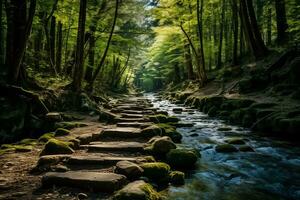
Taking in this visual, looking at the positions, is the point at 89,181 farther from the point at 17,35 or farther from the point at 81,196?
the point at 17,35

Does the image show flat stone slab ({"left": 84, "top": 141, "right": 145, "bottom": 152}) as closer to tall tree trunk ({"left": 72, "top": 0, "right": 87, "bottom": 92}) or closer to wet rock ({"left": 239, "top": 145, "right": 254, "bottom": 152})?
wet rock ({"left": 239, "top": 145, "right": 254, "bottom": 152})

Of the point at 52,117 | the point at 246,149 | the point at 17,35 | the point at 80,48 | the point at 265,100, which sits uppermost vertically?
the point at 80,48

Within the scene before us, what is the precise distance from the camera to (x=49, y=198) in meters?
4.43

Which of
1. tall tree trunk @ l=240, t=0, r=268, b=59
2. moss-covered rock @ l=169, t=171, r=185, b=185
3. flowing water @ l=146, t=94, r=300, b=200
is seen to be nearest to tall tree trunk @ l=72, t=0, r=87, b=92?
flowing water @ l=146, t=94, r=300, b=200

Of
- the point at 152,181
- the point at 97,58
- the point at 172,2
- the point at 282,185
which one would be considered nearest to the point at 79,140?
the point at 152,181

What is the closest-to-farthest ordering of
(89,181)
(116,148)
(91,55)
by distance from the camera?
(89,181) → (116,148) → (91,55)

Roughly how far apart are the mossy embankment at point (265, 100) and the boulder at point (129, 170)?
19.0 feet

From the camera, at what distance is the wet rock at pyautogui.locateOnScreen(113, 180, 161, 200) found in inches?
170

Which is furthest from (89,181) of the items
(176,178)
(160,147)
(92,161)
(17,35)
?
(17,35)

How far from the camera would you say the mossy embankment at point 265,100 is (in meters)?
9.98

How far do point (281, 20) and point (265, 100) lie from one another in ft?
28.5

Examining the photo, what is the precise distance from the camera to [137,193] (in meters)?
4.36

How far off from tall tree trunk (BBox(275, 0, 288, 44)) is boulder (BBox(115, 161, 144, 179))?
52.6ft

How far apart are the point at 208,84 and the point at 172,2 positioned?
658 cm
